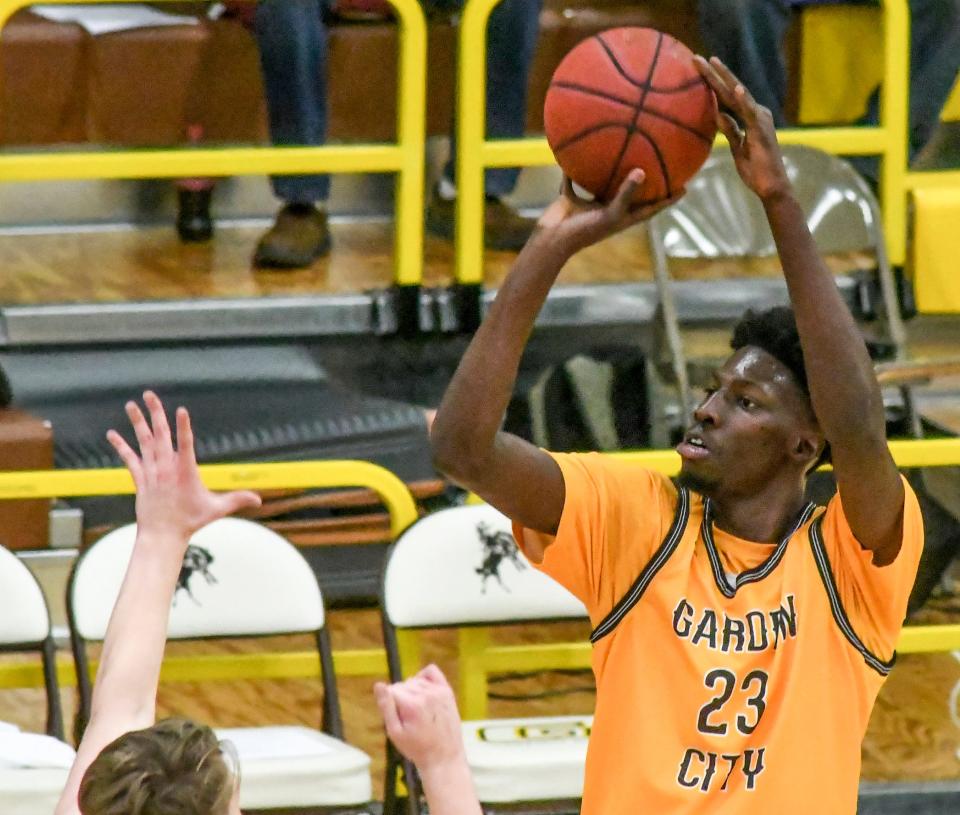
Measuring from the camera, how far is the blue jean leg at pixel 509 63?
5.23 metres

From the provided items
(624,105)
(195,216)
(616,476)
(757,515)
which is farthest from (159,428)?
(195,216)

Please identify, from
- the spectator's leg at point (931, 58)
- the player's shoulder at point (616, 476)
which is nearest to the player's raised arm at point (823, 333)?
the player's shoulder at point (616, 476)

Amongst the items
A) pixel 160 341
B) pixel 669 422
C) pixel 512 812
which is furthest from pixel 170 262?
pixel 512 812

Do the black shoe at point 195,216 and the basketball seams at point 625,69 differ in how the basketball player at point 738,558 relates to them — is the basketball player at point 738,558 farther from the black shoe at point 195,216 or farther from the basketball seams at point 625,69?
the black shoe at point 195,216

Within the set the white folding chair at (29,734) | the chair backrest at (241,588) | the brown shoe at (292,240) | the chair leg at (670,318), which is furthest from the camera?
the brown shoe at (292,240)

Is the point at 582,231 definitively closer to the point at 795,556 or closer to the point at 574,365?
the point at 795,556

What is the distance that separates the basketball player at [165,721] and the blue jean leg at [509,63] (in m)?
3.15

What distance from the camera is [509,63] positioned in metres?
5.23

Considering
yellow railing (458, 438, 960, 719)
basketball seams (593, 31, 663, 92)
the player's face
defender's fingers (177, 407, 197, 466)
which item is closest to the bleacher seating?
yellow railing (458, 438, 960, 719)

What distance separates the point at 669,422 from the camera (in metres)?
5.17

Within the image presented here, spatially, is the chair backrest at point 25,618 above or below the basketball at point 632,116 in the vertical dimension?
below

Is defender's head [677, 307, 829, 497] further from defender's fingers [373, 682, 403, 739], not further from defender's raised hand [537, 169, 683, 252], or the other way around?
defender's fingers [373, 682, 403, 739]

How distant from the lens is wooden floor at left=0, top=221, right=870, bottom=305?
5312mm

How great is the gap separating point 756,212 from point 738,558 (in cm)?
310
